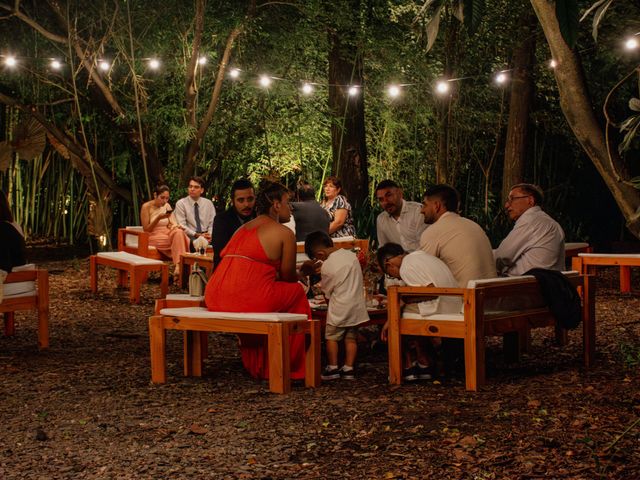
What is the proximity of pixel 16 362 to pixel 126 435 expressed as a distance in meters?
2.26

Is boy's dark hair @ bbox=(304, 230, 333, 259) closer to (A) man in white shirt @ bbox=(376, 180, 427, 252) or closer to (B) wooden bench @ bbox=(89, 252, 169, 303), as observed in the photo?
(A) man in white shirt @ bbox=(376, 180, 427, 252)

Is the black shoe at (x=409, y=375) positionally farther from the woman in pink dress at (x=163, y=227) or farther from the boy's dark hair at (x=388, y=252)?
the woman in pink dress at (x=163, y=227)

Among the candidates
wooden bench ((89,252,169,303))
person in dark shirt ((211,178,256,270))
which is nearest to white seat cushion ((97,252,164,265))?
wooden bench ((89,252,169,303))

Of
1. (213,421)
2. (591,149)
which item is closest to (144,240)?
(213,421)

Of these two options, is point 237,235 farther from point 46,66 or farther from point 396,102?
point 396,102

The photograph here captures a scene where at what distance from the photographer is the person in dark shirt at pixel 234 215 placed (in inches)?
269

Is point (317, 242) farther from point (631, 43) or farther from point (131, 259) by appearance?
point (131, 259)

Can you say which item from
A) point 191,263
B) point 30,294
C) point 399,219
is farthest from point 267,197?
point 191,263

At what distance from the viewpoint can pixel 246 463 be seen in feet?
13.3

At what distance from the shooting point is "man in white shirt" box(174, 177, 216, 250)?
10531 mm

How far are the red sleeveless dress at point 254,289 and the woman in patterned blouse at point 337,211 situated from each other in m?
4.21

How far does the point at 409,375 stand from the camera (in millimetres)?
5691

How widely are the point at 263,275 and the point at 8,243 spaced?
6.84ft

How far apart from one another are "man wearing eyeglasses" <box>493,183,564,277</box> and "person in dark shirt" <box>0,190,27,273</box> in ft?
10.1
